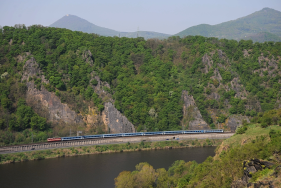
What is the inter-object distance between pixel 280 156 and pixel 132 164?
122 feet

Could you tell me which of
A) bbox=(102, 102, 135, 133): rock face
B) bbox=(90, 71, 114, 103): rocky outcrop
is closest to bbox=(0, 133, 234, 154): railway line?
bbox=(102, 102, 135, 133): rock face

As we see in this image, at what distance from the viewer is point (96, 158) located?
66.7 metres

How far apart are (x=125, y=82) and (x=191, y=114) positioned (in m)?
22.3

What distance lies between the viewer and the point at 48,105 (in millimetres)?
82938

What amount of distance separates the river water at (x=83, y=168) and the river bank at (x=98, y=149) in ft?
6.93

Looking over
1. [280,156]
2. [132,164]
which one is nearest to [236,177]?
[280,156]

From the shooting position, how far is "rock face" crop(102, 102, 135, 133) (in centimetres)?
8506

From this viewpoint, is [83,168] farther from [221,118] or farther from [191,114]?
[221,118]

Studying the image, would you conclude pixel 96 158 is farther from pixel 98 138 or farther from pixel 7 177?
pixel 7 177

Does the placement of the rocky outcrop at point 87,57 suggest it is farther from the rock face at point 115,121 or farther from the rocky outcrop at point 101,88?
the rock face at point 115,121

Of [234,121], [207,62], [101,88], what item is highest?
[207,62]

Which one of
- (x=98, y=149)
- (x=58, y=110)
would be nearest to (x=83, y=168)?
(x=98, y=149)

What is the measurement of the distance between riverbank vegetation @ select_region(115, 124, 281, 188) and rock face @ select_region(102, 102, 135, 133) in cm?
3776

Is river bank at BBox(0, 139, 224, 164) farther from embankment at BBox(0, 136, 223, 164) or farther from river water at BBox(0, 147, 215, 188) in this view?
river water at BBox(0, 147, 215, 188)
